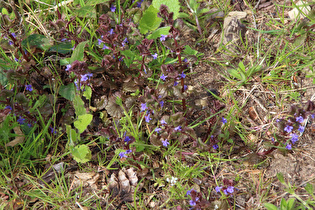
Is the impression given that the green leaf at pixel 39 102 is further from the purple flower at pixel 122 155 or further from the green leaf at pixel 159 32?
the green leaf at pixel 159 32

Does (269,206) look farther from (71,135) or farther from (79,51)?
(79,51)

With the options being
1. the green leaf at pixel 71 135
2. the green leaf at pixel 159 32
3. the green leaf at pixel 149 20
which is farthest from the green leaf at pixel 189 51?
the green leaf at pixel 71 135

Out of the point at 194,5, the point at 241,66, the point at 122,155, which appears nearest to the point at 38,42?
the point at 122,155

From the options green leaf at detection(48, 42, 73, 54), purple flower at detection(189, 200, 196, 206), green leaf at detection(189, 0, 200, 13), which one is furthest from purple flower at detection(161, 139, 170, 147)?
green leaf at detection(189, 0, 200, 13)

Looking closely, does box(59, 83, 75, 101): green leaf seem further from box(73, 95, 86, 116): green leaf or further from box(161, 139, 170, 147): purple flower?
box(161, 139, 170, 147): purple flower

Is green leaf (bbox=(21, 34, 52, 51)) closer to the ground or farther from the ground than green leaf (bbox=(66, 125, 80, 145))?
farther from the ground

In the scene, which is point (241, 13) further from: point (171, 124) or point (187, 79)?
point (171, 124)

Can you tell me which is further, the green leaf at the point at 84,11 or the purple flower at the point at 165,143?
the green leaf at the point at 84,11
